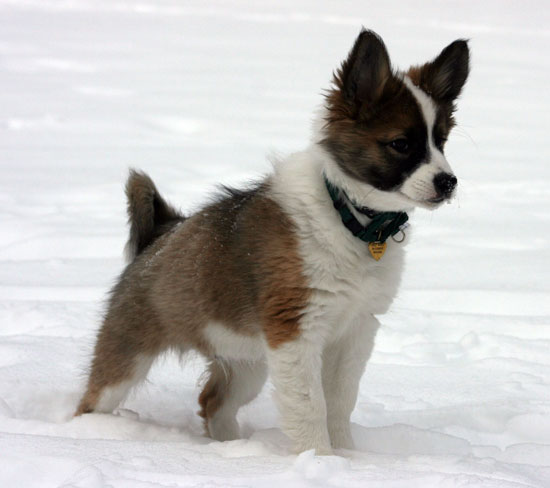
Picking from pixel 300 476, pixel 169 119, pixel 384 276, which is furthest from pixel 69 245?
pixel 169 119

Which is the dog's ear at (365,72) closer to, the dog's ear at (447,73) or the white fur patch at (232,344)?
the dog's ear at (447,73)

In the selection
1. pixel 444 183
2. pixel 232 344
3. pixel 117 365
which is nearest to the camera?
pixel 444 183

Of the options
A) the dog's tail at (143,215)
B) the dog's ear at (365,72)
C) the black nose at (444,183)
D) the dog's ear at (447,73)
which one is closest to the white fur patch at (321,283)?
the black nose at (444,183)

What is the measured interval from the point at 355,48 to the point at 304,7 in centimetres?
1757

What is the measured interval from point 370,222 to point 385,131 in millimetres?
391

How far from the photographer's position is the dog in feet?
10.5

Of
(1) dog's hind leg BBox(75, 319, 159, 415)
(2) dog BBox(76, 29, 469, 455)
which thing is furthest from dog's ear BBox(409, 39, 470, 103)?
(1) dog's hind leg BBox(75, 319, 159, 415)

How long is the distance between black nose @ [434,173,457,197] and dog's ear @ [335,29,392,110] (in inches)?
17.3

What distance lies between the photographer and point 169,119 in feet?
37.6

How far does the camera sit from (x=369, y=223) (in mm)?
3324

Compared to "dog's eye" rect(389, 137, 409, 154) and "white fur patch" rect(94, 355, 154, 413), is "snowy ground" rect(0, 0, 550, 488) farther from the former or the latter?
"dog's eye" rect(389, 137, 409, 154)

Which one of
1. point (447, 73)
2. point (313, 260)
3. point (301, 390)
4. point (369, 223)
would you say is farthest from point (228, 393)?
point (447, 73)

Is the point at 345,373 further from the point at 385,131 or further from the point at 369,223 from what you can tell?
the point at 385,131

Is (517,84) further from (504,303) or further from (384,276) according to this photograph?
(384,276)
